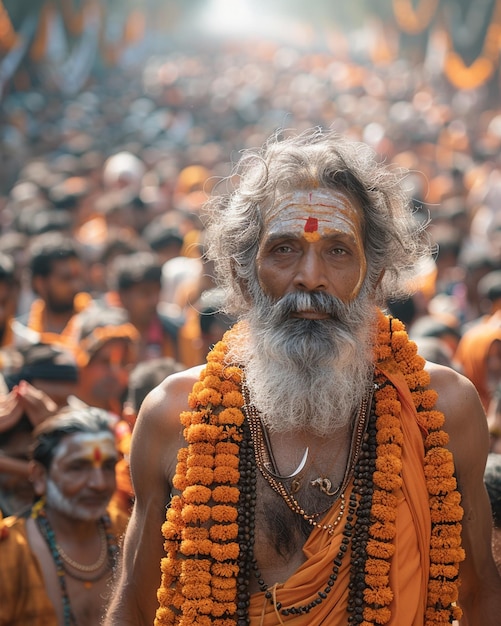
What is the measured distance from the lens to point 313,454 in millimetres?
2803

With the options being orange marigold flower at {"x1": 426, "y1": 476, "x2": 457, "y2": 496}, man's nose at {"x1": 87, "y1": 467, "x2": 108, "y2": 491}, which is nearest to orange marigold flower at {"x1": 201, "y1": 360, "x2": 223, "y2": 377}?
orange marigold flower at {"x1": 426, "y1": 476, "x2": 457, "y2": 496}

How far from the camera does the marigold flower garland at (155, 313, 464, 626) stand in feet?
8.70

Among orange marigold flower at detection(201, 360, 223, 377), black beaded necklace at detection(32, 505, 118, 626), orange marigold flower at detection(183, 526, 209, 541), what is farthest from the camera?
black beaded necklace at detection(32, 505, 118, 626)

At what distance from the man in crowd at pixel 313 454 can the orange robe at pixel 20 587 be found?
38.2 inches

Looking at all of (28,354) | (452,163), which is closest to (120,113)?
(452,163)

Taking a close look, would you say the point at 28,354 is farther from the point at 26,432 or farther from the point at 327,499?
the point at 327,499

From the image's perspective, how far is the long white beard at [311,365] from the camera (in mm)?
2768

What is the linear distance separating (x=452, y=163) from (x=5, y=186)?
7566mm

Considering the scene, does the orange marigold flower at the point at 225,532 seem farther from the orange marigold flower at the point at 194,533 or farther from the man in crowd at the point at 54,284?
the man in crowd at the point at 54,284

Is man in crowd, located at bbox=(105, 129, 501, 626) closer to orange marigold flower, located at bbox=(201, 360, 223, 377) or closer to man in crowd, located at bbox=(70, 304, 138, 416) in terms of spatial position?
orange marigold flower, located at bbox=(201, 360, 223, 377)

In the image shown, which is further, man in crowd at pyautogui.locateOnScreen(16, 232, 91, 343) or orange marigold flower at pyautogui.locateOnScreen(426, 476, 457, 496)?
man in crowd at pyautogui.locateOnScreen(16, 232, 91, 343)

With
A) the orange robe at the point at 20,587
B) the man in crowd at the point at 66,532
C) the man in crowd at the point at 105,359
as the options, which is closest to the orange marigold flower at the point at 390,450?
the man in crowd at the point at 66,532

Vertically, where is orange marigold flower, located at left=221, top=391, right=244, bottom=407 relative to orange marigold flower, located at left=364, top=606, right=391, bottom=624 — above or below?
above

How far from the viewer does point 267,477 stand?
276cm
